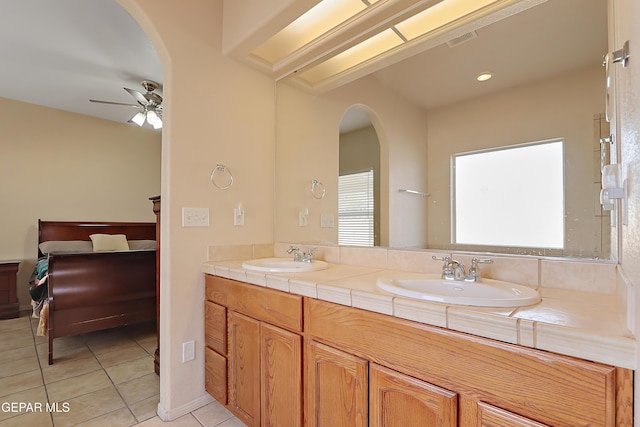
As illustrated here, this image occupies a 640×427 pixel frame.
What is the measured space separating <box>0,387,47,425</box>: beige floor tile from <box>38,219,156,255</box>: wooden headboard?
9.21 feet

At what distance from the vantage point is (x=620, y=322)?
2.38 ft

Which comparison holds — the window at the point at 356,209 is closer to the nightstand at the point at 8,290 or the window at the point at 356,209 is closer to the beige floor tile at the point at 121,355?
the beige floor tile at the point at 121,355

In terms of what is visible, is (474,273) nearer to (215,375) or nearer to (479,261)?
(479,261)

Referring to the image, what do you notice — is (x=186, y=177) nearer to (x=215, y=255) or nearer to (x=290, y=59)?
Answer: (x=215, y=255)

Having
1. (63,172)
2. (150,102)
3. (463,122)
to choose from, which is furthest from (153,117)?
(463,122)

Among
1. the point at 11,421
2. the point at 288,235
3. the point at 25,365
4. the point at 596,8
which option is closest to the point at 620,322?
the point at 596,8

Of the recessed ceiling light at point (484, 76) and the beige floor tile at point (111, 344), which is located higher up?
the recessed ceiling light at point (484, 76)

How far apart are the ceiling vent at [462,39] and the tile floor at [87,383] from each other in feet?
7.54

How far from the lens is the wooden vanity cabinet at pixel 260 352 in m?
1.29

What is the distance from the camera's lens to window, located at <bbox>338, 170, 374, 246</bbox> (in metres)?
1.82

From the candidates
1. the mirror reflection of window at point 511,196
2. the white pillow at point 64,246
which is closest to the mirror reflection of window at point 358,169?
the mirror reflection of window at point 511,196

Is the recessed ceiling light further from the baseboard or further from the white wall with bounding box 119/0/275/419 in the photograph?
the baseboard

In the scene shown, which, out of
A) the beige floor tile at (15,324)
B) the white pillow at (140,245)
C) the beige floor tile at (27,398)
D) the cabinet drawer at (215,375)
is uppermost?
the white pillow at (140,245)

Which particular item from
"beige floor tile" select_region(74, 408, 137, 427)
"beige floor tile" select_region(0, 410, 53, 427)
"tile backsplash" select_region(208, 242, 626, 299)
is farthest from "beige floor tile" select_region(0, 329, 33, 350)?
"tile backsplash" select_region(208, 242, 626, 299)
